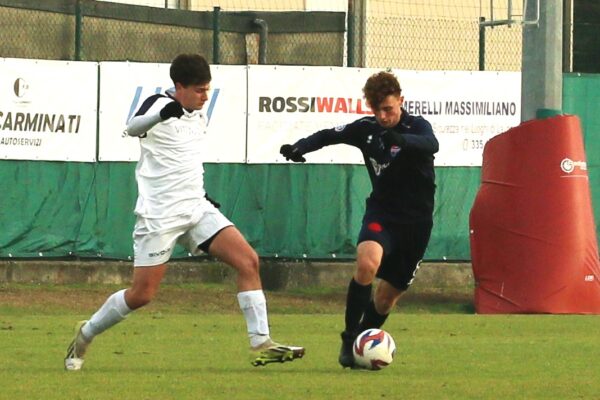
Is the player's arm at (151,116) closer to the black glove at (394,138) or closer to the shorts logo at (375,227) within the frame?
the black glove at (394,138)

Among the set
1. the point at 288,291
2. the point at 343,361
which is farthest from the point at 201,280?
the point at 343,361

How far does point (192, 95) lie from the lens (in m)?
10.4

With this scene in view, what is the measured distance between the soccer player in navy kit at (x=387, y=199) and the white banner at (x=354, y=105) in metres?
8.42

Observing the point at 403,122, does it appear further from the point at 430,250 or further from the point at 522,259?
the point at 430,250

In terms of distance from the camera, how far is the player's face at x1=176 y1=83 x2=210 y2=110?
10398mm

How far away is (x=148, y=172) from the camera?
10.5 meters

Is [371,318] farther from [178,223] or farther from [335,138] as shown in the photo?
[178,223]

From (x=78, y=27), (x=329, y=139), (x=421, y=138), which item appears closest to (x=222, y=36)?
(x=78, y=27)

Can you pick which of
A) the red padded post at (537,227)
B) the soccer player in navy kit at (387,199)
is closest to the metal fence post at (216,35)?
the red padded post at (537,227)

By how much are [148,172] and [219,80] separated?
9.00m

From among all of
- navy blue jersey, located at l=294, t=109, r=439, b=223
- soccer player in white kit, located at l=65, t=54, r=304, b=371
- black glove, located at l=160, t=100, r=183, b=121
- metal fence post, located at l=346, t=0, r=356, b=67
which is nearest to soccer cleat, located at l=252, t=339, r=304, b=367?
soccer player in white kit, located at l=65, t=54, r=304, b=371

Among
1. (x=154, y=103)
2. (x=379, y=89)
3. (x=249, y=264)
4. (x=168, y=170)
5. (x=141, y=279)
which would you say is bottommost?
(x=141, y=279)

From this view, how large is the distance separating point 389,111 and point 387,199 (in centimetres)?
59

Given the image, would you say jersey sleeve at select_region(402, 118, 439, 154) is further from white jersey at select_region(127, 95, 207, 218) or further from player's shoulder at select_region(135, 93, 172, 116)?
player's shoulder at select_region(135, 93, 172, 116)
